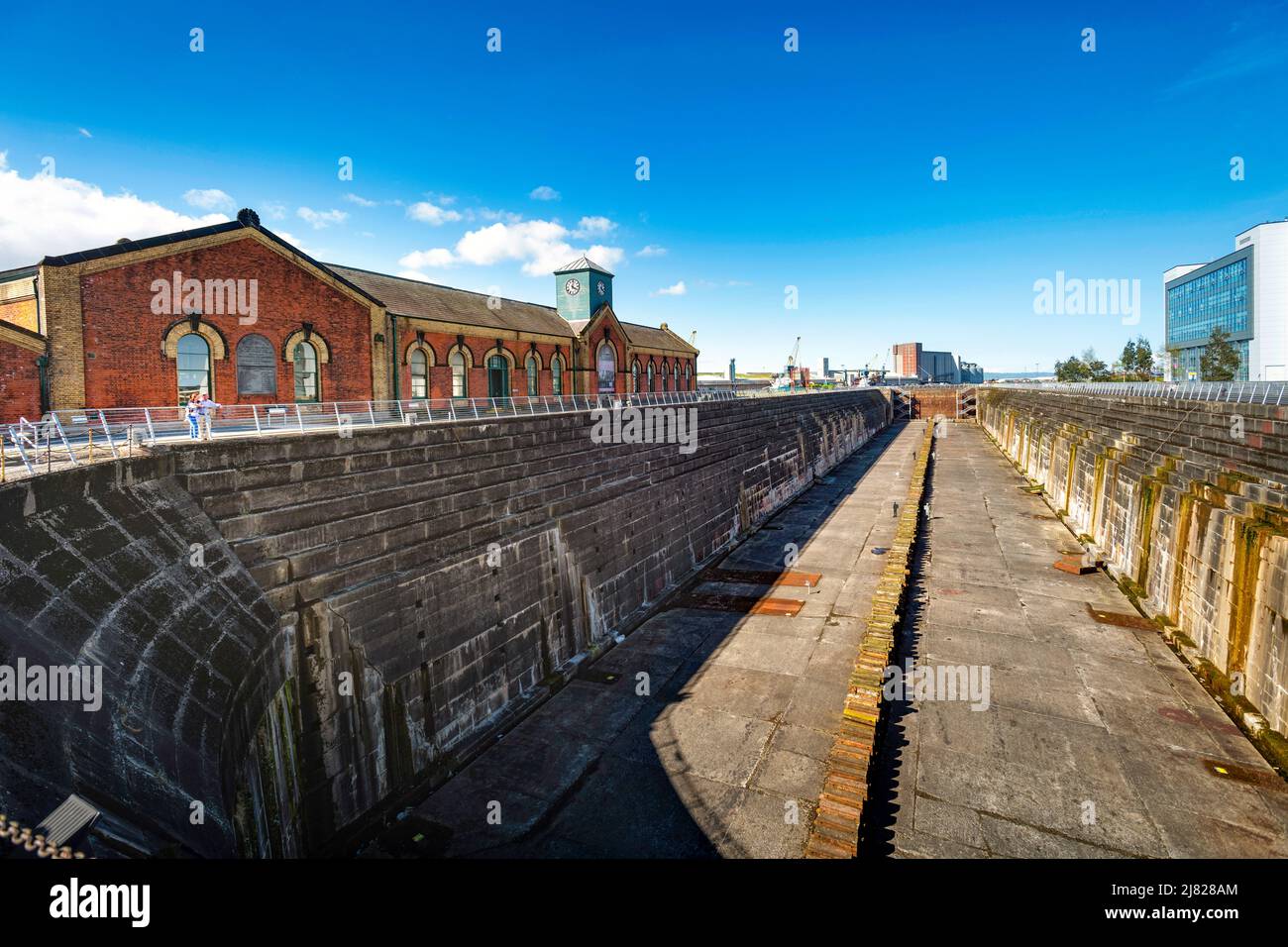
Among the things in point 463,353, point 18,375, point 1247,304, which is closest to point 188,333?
point 18,375

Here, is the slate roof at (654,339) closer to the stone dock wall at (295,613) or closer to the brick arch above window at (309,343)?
the brick arch above window at (309,343)

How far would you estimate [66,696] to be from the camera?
5.35m

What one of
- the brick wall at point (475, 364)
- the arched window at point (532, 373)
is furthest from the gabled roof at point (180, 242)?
the arched window at point (532, 373)

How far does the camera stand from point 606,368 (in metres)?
49.1

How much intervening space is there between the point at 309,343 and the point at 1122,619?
1159 inches

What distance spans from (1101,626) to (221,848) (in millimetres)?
20030

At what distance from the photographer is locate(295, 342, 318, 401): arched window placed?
24.9 meters

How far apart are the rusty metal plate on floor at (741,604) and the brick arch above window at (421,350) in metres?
18.8

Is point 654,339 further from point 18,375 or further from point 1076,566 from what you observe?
point 18,375

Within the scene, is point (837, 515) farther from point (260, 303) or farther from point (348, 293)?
point (260, 303)

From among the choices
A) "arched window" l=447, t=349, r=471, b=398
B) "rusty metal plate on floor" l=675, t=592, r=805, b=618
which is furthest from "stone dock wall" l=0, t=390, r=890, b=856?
"arched window" l=447, t=349, r=471, b=398

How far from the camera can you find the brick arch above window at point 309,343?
952 inches

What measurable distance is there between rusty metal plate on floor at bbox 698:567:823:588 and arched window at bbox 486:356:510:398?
19.5m

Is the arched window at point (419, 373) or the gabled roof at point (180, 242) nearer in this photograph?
the gabled roof at point (180, 242)
